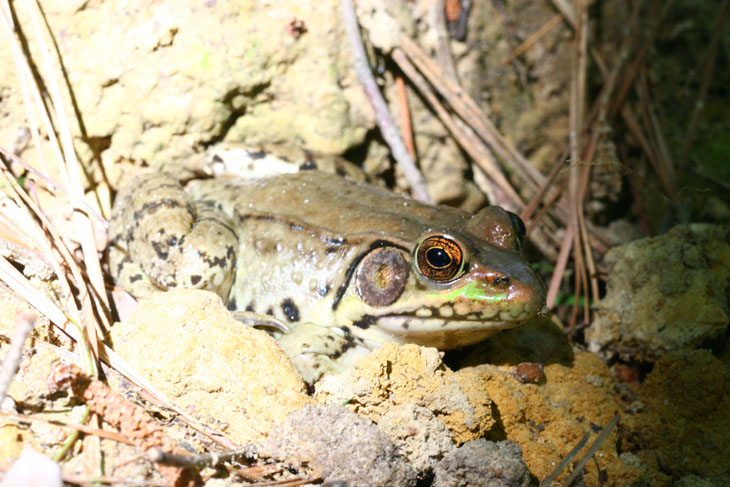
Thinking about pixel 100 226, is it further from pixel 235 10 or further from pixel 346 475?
pixel 346 475

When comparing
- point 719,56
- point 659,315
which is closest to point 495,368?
point 659,315

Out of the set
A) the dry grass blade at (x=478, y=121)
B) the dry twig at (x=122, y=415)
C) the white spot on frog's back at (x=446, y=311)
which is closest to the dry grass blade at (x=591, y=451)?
the white spot on frog's back at (x=446, y=311)

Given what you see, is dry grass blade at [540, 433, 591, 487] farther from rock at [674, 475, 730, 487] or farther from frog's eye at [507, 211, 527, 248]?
frog's eye at [507, 211, 527, 248]

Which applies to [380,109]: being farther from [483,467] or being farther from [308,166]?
[483,467]

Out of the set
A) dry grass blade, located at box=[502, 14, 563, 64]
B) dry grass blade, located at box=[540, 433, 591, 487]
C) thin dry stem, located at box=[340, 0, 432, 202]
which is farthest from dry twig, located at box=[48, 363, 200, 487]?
dry grass blade, located at box=[502, 14, 563, 64]

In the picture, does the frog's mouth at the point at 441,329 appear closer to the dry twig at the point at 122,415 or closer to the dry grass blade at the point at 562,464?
the dry grass blade at the point at 562,464

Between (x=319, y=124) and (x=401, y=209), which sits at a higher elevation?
(x=319, y=124)
